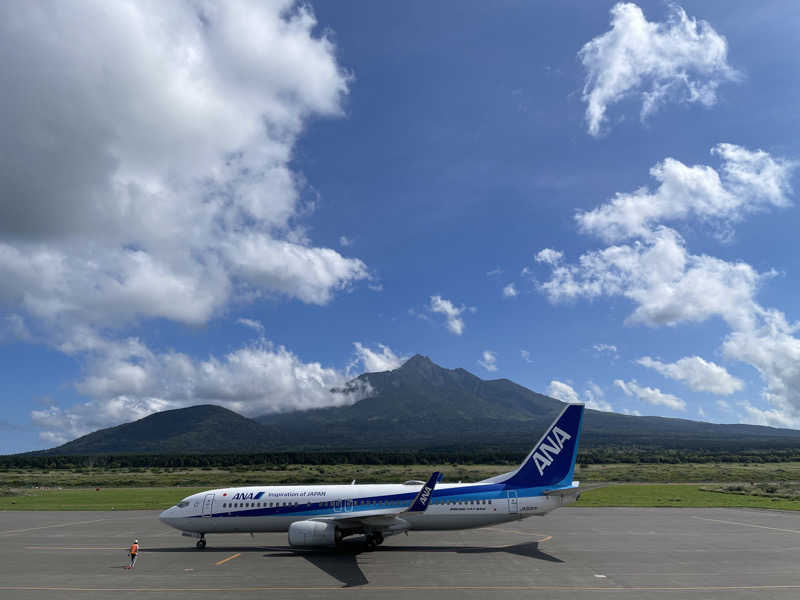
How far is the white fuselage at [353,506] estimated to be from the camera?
33.1 m

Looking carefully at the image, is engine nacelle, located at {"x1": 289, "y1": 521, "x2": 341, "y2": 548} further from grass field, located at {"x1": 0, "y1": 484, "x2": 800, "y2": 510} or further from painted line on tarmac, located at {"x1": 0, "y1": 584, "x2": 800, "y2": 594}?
grass field, located at {"x1": 0, "y1": 484, "x2": 800, "y2": 510}

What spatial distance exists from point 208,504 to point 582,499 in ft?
153

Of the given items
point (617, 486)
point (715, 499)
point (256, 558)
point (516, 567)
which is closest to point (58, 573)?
point (256, 558)

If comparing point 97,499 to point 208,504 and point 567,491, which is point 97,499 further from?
point 567,491

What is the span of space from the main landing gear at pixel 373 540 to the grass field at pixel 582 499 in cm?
3422

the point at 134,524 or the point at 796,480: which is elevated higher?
the point at 134,524

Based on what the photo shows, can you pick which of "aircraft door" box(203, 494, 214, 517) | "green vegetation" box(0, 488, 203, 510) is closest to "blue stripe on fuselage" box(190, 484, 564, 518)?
"aircraft door" box(203, 494, 214, 517)

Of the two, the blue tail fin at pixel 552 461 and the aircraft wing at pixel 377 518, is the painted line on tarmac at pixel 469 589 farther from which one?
the blue tail fin at pixel 552 461

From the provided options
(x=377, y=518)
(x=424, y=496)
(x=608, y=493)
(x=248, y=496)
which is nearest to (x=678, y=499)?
(x=608, y=493)

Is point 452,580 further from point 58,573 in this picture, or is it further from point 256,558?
point 58,573

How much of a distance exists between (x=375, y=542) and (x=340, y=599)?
37.2ft

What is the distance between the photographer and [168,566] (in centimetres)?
2945

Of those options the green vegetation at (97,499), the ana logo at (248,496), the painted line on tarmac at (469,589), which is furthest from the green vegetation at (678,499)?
the green vegetation at (97,499)

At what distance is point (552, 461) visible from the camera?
33.8 m
